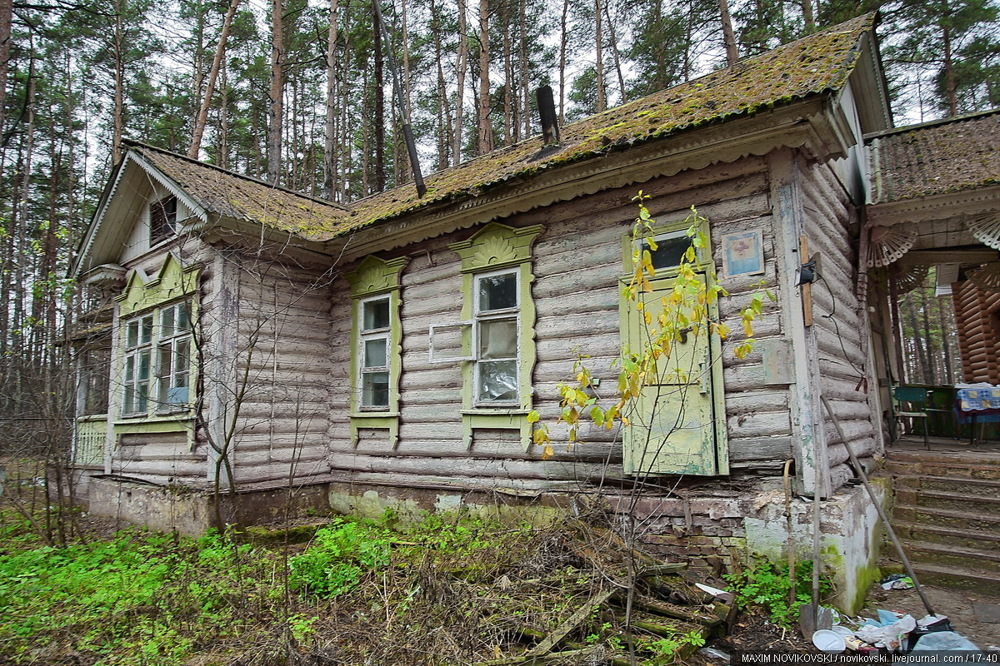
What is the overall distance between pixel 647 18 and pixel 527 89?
180 inches

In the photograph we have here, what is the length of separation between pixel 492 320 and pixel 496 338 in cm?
24

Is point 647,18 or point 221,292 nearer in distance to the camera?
point 221,292

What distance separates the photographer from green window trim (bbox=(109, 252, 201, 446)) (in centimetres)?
833

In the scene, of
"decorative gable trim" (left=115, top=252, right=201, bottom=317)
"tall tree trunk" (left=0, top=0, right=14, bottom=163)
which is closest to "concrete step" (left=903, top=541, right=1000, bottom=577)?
"decorative gable trim" (left=115, top=252, right=201, bottom=317)

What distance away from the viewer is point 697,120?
5105 millimetres

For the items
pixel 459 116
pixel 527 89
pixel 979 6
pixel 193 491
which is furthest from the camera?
pixel 527 89

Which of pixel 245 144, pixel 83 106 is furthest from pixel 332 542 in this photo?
pixel 83 106

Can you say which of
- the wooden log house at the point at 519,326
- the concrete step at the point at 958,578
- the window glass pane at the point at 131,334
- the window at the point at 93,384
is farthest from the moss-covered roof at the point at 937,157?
the window at the point at 93,384

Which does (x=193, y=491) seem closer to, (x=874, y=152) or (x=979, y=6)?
(x=874, y=152)

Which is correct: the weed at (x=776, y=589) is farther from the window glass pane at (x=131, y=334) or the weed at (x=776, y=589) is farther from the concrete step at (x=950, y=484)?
the window glass pane at (x=131, y=334)

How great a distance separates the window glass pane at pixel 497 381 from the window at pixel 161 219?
20.2ft

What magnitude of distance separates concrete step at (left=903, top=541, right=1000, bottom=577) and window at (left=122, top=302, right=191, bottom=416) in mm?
9105

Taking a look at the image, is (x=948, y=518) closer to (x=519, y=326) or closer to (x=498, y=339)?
(x=519, y=326)

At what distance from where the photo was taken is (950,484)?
248 inches
